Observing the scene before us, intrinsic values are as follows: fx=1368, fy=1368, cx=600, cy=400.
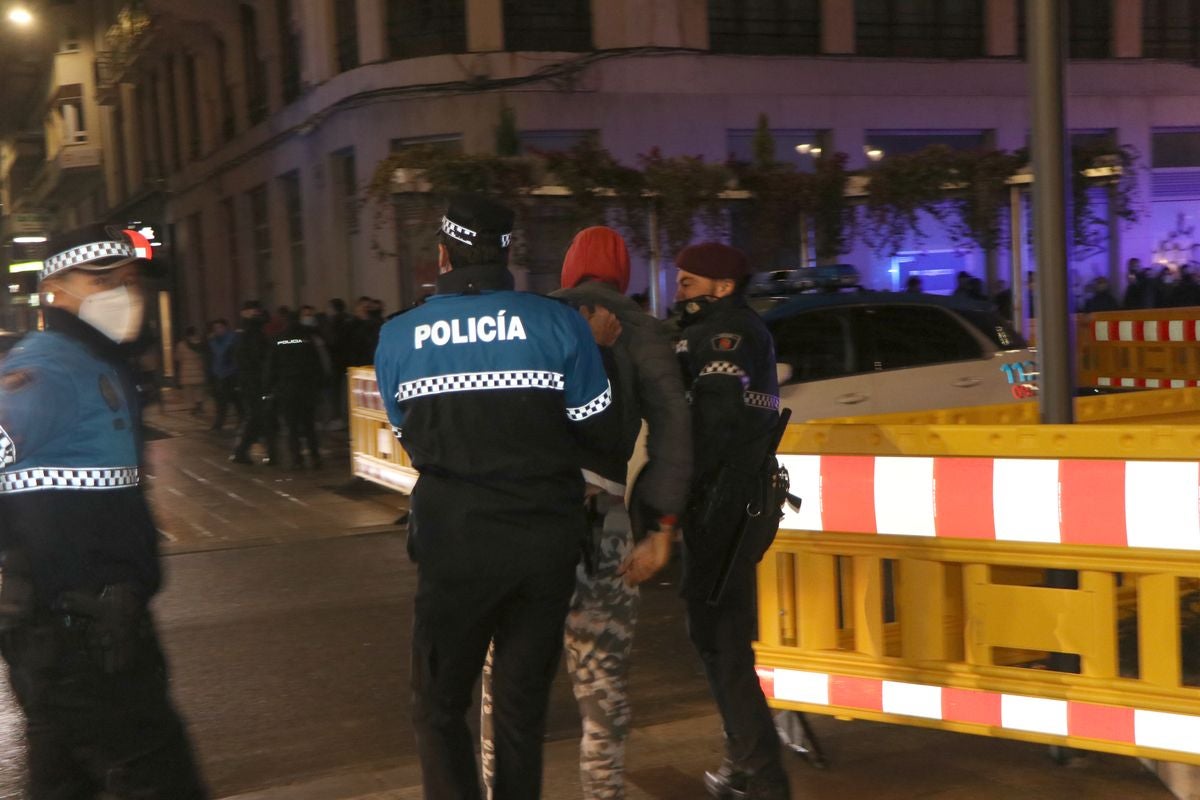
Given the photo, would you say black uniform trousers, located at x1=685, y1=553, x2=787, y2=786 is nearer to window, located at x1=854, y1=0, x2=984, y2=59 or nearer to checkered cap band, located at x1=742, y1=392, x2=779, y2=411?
checkered cap band, located at x1=742, y1=392, x2=779, y2=411

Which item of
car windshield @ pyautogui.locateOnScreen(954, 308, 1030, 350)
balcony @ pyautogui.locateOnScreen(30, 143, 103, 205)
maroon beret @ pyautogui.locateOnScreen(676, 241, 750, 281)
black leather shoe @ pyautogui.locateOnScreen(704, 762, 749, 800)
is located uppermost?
balcony @ pyautogui.locateOnScreen(30, 143, 103, 205)

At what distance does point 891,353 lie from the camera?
9.88 meters

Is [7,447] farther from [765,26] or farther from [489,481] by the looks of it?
[765,26]

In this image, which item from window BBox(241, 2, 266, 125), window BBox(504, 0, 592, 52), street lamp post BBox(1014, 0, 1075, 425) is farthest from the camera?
window BBox(241, 2, 266, 125)

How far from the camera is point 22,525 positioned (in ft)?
10.7

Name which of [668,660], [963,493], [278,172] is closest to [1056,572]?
[963,493]

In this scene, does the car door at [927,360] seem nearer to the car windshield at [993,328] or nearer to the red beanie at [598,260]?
the car windshield at [993,328]

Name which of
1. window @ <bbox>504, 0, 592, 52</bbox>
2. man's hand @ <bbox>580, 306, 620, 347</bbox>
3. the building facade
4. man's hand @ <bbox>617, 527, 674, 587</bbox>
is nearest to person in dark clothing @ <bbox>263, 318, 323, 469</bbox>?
the building facade

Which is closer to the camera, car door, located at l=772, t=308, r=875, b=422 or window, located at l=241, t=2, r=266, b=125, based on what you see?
car door, located at l=772, t=308, r=875, b=422

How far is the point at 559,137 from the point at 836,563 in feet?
63.3

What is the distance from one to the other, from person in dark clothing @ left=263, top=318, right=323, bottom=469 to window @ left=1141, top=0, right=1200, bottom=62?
749 inches

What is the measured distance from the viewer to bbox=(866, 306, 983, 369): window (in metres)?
9.88

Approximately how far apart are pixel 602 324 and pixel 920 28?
23406 mm

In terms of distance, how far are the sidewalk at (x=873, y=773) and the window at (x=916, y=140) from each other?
20667 millimetres
